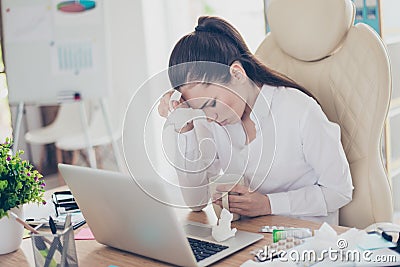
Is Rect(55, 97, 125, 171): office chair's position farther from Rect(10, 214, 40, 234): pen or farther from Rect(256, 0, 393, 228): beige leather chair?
Rect(10, 214, 40, 234): pen

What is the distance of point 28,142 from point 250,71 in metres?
3.11

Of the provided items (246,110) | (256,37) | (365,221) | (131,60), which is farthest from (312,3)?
(131,60)

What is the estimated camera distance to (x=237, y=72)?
4.64 ft

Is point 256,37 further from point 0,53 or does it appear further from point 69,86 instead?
point 0,53

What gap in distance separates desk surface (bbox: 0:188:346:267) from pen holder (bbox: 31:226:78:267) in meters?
0.08

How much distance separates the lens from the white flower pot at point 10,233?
134 centimetres

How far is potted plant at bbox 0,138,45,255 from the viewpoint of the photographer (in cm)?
125

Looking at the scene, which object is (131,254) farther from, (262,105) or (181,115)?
(262,105)

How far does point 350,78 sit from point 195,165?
1.77 ft

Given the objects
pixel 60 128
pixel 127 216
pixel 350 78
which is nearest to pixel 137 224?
pixel 127 216

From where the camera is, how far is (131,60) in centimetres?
405

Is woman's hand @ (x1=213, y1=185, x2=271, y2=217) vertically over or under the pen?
under

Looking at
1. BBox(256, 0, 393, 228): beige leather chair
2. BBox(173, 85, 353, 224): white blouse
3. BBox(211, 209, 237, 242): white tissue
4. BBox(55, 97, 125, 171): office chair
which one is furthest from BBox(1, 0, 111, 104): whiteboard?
BBox(211, 209, 237, 242): white tissue

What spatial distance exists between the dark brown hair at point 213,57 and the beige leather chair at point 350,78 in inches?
3.8
